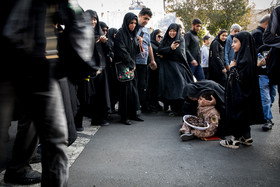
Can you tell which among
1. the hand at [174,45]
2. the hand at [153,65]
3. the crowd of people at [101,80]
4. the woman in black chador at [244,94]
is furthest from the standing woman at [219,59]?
the woman in black chador at [244,94]

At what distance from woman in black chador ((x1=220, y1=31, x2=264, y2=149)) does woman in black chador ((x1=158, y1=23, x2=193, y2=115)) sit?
7.04 feet

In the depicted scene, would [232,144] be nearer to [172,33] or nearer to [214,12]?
[172,33]

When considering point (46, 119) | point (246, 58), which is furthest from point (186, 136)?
point (46, 119)

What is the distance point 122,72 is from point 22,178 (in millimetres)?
2886

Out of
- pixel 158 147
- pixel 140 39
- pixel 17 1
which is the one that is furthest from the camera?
pixel 140 39

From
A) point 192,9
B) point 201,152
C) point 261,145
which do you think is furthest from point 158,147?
point 192,9

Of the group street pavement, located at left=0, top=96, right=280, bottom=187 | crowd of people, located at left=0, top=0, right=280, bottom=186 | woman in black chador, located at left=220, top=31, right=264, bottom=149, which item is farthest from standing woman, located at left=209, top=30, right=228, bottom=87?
woman in black chador, located at left=220, top=31, right=264, bottom=149

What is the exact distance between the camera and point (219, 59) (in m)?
Result: 6.75

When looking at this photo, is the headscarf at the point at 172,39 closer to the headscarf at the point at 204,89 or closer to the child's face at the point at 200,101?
the headscarf at the point at 204,89

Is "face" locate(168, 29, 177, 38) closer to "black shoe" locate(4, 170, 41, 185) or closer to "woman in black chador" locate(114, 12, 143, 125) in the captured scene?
"woman in black chador" locate(114, 12, 143, 125)

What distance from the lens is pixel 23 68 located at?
1384mm

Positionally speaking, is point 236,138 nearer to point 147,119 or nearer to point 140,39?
point 147,119

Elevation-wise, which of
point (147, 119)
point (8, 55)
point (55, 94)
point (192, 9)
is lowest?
point (147, 119)

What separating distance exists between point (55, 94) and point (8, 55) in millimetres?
332
